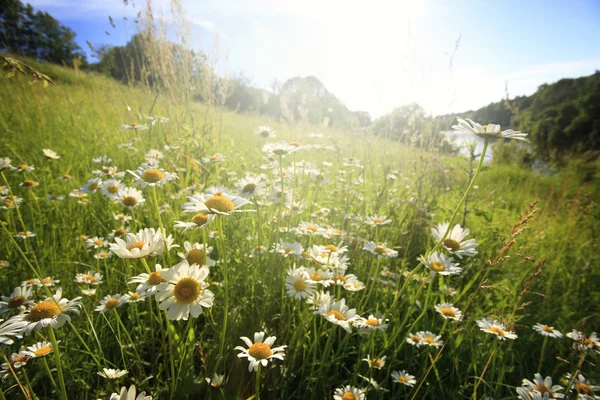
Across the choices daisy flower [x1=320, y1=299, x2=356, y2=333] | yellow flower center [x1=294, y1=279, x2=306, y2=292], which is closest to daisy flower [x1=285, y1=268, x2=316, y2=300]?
yellow flower center [x1=294, y1=279, x2=306, y2=292]

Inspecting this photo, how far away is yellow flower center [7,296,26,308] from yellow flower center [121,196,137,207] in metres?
0.48

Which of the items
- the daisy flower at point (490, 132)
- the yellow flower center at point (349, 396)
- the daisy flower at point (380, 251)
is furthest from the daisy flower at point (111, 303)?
the daisy flower at point (490, 132)

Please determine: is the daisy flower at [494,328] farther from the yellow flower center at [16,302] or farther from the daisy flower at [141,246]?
the yellow flower center at [16,302]

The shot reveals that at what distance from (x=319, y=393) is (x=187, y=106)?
243cm

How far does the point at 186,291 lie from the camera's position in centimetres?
73

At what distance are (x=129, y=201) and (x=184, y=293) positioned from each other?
2.72ft

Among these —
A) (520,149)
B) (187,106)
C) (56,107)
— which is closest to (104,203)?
(187,106)

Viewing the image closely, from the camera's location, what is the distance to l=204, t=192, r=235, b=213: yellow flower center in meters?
Result: 0.83

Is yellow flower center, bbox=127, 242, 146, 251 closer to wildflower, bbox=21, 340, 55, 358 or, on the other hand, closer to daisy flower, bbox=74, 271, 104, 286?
wildflower, bbox=21, 340, 55, 358

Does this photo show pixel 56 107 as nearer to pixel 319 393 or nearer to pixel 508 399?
pixel 319 393

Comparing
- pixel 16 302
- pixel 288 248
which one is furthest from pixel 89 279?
pixel 288 248

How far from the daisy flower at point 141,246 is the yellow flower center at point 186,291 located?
0.42ft

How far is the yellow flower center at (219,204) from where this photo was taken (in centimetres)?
83

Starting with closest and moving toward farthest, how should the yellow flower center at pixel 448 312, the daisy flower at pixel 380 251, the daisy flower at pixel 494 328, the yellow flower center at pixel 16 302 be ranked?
the yellow flower center at pixel 16 302, the daisy flower at pixel 494 328, the yellow flower center at pixel 448 312, the daisy flower at pixel 380 251
